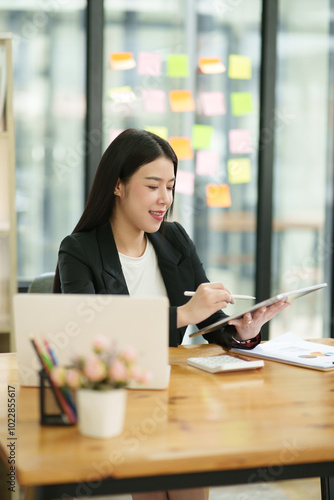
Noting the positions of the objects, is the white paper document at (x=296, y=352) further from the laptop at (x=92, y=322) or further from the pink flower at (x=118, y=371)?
the pink flower at (x=118, y=371)

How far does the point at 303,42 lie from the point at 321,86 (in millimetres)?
268

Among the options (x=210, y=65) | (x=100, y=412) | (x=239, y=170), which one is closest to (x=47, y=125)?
(x=210, y=65)

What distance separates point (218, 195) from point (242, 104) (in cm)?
53

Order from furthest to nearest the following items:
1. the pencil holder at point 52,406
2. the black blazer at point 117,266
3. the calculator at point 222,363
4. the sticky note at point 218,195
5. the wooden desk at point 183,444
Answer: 1. the sticky note at point 218,195
2. the black blazer at point 117,266
3. the calculator at point 222,363
4. the pencil holder at point 52,406
5. the wooden desk at point 183,444

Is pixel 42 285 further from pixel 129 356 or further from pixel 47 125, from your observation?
pixel 129 356

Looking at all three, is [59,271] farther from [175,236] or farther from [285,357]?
[285,357]

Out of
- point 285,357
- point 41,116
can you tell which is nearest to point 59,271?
point 285,357

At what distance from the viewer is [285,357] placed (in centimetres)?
166

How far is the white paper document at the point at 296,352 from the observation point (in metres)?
1.60

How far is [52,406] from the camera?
1.11m

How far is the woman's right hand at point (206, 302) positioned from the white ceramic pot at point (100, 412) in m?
0.66

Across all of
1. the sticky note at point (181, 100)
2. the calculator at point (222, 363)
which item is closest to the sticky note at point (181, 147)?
the sticky note at point (181, 100)

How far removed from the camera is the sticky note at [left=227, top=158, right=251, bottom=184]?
3.49 metres

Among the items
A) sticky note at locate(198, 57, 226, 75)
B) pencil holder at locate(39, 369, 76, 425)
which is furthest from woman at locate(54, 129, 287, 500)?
sticky note at locate(198, 57, 226, 75)
